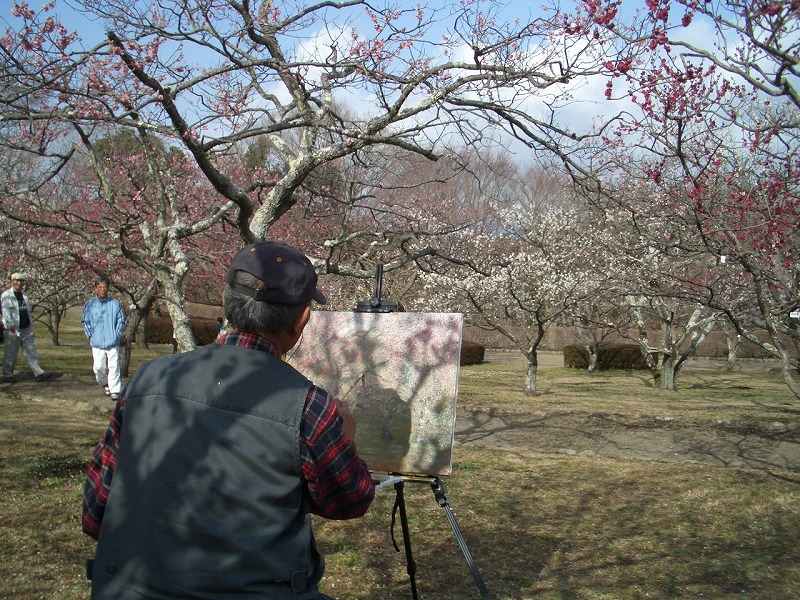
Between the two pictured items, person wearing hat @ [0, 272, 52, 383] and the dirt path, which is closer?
the dirt path

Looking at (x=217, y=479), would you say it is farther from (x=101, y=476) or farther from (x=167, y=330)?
(x=167, y=330)

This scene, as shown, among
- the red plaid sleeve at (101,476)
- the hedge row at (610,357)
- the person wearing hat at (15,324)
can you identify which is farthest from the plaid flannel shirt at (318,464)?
the hedge row at (610,357)

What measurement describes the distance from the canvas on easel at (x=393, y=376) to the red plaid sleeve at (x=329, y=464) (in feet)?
6.87

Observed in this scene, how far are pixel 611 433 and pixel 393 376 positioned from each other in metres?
7.48

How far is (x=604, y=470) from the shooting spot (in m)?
7.91

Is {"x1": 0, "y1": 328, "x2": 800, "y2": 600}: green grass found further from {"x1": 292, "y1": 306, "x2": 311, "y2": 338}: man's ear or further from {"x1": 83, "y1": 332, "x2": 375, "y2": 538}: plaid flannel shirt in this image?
{"x1": 292, "y1": 306, "x2": 311, "y2": 338}: man's ear

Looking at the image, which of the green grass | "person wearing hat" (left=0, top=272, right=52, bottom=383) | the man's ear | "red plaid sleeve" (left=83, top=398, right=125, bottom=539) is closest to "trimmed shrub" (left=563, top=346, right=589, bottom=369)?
the green grass

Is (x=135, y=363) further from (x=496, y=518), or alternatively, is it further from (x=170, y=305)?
(x=496, y=518)

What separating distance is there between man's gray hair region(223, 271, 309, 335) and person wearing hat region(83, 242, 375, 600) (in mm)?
105

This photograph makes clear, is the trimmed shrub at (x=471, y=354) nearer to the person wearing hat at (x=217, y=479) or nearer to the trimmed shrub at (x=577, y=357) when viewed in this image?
the trimmed shrub at (x=577, y=357)

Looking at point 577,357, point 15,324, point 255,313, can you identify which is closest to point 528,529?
point 255,313

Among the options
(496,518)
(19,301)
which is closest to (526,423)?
(496,518)

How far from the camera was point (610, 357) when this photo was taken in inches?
1041

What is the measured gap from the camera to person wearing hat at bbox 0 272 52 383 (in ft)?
37.6
